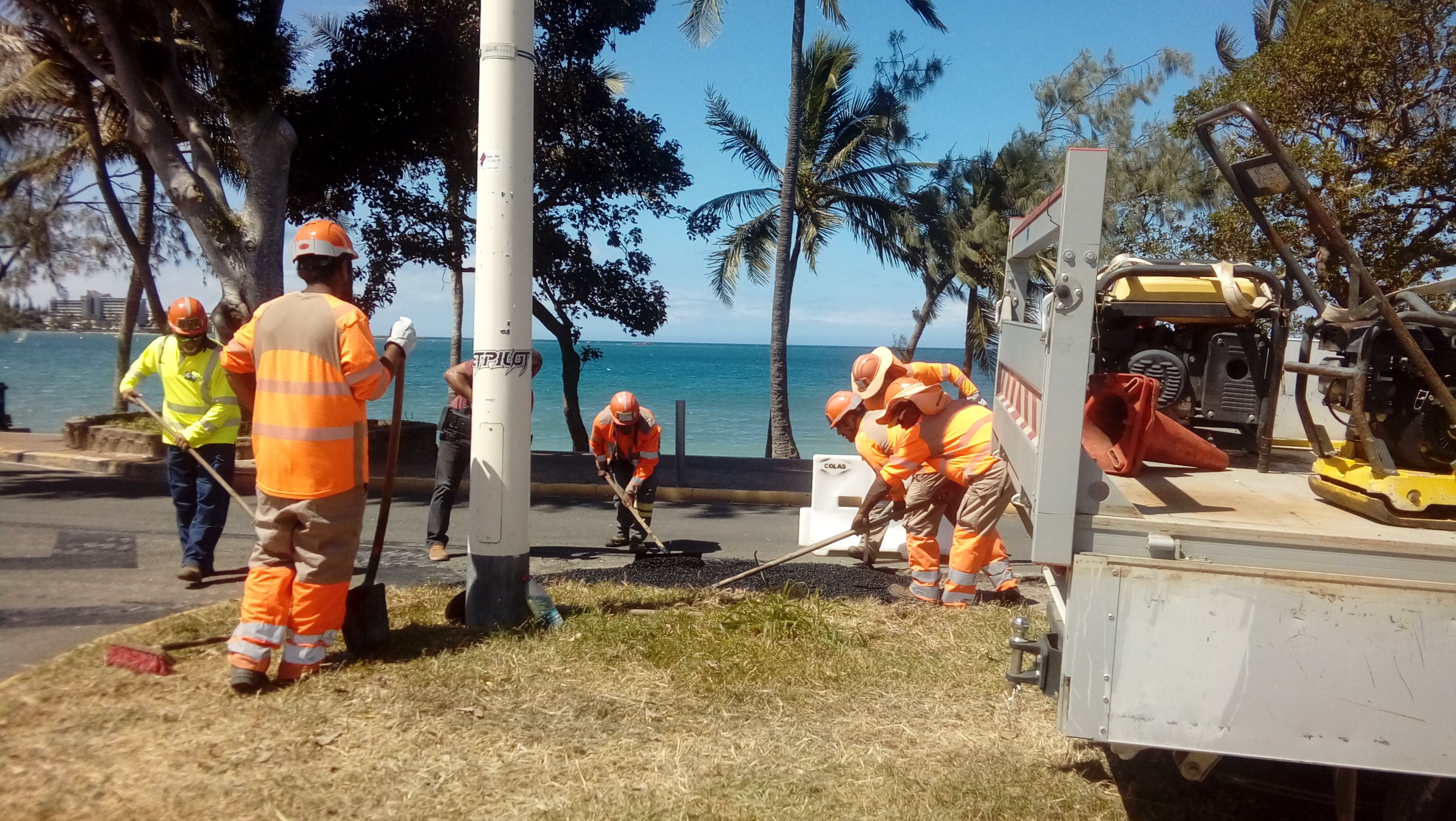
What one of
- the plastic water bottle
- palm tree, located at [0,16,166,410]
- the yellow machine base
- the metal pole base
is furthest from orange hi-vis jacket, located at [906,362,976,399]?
palm tree, located at [0,16,166,410]

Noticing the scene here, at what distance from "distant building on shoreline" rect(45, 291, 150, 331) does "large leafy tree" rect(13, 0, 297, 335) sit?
749 cm

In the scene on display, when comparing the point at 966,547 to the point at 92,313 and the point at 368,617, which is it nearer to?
the point at 368,617

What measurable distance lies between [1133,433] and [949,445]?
2.32 meters

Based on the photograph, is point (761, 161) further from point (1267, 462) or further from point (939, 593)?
point (1267, 462)

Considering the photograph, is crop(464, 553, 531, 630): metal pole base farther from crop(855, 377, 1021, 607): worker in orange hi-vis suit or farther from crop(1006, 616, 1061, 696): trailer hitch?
crop(1006, 616, 1061, 696): trailer hitch

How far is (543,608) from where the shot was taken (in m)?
5.13

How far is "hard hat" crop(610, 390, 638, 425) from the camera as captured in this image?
310 inches

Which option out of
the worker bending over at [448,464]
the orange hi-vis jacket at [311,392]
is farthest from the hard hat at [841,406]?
the orange hi-vis jacket at [311,392]

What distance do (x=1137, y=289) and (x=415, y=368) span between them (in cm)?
8842

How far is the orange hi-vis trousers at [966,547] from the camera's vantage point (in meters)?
5.77

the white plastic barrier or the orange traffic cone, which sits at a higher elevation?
the orange traffic cone

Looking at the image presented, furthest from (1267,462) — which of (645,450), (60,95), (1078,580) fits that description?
(60,95)

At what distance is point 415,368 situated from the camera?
288 ft

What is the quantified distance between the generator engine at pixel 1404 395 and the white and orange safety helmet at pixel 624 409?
5.36 metres
